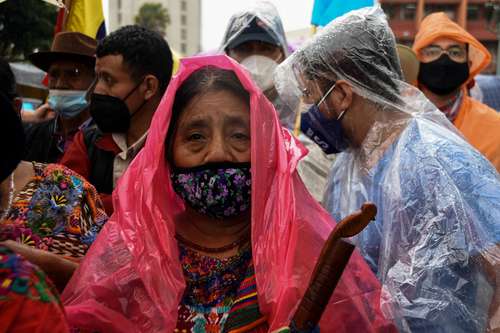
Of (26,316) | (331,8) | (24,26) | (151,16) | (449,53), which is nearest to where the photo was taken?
(26,316)

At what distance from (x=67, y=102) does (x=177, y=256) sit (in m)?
2.21

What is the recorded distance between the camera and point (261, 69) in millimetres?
4281

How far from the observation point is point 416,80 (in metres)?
4.62

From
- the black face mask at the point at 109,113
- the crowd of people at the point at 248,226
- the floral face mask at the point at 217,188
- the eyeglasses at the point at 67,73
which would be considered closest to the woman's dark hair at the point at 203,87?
the crowd of people at the point at 248,226

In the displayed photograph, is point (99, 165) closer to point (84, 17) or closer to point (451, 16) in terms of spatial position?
point (84, 17)

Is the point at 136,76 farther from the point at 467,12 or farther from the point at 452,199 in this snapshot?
the point at 467,12

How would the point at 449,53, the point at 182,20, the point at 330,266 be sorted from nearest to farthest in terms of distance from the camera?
the point at 330,266, the point at 449,53, the point at 182,20

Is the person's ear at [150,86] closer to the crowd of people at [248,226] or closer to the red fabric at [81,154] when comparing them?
the red fabric at [81,154]

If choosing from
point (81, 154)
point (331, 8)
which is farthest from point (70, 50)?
point (331, 8)

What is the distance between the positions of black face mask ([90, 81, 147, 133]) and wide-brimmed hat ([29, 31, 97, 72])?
2.54ft

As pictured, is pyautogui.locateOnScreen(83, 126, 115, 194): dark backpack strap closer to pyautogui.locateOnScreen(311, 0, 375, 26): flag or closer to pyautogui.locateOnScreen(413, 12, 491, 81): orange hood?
pyautogui.locateOnScreen(311, 0, 375, 26): flag

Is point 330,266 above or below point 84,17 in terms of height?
above

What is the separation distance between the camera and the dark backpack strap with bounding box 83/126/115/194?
313 cm

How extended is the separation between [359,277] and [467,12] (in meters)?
52.8
